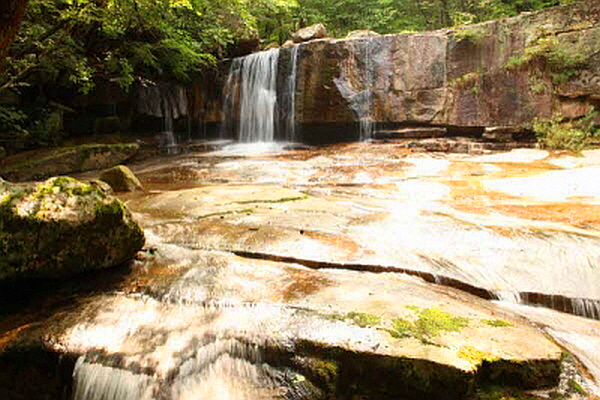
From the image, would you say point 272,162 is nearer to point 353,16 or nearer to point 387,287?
point 387,287

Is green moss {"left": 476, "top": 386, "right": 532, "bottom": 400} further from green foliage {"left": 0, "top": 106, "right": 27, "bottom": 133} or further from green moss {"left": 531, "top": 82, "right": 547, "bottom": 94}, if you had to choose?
green foliage {"left": 0, "top": 106, "right": 27, "bottom": 133}

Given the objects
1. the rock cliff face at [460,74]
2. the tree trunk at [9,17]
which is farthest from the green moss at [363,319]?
the rock cliff face at [460,74]

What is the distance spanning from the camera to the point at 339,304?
8.18 feet

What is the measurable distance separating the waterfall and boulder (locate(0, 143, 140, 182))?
4.71 m

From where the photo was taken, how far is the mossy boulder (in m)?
2.60

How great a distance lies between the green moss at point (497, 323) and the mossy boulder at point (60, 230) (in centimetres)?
263

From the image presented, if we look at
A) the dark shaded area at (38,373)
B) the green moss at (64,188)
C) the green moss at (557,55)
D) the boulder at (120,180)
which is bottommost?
the dark shaded area at (38,373)

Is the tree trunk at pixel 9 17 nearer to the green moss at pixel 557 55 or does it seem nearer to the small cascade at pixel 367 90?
the small cascade at pixel 367 90

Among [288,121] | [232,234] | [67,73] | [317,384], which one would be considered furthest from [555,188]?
[67,73]

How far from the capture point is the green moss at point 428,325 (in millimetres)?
2141

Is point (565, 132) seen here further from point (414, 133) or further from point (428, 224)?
point (428, 224)

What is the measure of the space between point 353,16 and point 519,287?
64.3 ft

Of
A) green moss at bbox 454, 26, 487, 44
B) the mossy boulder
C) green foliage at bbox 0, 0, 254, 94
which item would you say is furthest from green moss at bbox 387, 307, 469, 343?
green moss at bbox 454, 26, 487, 44

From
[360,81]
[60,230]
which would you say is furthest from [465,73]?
[60,230]
